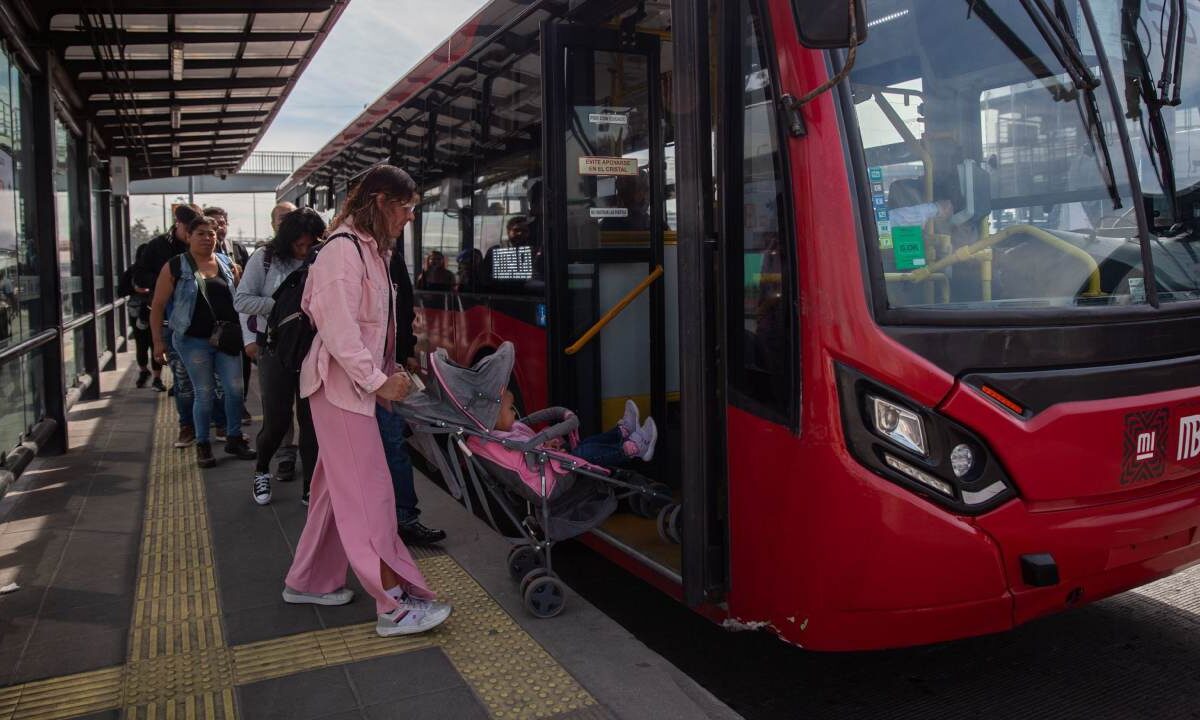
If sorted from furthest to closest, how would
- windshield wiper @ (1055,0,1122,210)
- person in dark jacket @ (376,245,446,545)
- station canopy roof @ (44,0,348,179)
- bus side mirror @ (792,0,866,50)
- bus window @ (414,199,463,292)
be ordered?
station canopy roof @ (44,0,348,179) → bus window @ (414,199,463,292) → person in dark jacket @ (376,245,446,545) → windshield wiper @ (1055,0,1122,210) → bus side mirror @ (792,0,866,50)

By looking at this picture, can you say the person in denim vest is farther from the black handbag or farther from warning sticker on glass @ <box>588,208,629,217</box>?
warning sticker on glass @ <box>588,208,629,217</box>

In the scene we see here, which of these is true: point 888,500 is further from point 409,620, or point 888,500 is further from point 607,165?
point 607,165

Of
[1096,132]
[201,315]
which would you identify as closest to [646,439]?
[1096,132]

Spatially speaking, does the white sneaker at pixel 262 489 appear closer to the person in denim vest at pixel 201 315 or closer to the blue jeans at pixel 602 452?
the person in denim vest at pixel 201 315

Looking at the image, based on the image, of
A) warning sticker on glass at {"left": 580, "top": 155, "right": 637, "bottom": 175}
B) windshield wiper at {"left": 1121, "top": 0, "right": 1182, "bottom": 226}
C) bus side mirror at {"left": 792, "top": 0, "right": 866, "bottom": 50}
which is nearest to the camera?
bus side mirror at {"left": 792, "top": 0, "right": 866, "bottom": 50}

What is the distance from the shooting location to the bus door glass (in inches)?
190

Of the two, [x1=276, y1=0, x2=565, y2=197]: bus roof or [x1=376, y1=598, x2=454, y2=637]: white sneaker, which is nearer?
[x1=376, y1=598, x2=454, y2=637]: white sneaker

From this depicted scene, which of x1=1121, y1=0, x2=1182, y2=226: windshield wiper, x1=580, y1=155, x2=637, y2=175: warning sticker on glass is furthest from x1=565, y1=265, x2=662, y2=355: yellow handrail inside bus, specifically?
x1=1121, y1=0, x2=1182, y2=226: windshield wiper

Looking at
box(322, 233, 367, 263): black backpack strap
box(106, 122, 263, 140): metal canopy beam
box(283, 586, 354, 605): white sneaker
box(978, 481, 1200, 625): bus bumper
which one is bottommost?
box(283, 586, 354, 605): white sneaker

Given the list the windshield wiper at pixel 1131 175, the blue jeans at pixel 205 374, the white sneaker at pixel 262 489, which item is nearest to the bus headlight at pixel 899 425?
the windshield wiper at pixel 1131 175

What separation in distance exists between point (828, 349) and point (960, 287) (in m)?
0.49

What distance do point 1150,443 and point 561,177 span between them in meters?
2.89

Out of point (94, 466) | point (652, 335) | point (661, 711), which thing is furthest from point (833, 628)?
point (94, 466)

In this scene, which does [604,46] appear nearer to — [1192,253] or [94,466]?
[1192,253]
